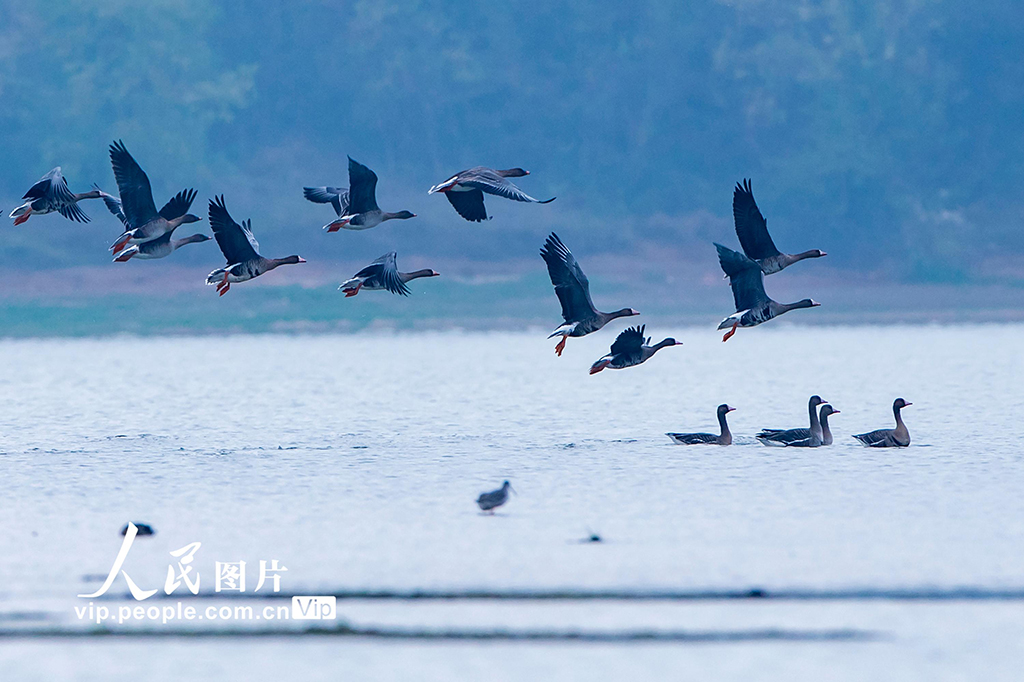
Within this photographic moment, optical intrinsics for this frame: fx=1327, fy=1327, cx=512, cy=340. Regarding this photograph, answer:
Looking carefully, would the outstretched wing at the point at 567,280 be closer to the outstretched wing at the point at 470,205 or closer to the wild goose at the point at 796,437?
the outstretched wing at the point at 470,205

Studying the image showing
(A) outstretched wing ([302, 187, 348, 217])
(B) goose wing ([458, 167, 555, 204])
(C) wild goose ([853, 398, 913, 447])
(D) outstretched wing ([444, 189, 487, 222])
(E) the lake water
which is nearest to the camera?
(E) the lake water

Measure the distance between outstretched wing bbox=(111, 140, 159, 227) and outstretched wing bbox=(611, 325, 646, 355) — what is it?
857cm

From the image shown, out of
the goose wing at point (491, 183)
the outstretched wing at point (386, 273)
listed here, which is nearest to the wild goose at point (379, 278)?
the outstretched wing at point (386, 273)

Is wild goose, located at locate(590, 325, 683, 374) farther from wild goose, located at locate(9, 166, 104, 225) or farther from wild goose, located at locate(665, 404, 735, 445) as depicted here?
wild goose, located at locate(9, 166, 104, 225)

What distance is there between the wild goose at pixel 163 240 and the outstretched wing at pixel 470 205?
431 cm

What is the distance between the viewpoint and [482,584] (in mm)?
14539

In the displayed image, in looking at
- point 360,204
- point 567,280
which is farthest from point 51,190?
point 567,280

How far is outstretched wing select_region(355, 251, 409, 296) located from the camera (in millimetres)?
21375

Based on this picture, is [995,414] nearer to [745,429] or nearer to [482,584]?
[745,429]

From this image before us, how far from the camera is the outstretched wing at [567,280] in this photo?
69.1 ft

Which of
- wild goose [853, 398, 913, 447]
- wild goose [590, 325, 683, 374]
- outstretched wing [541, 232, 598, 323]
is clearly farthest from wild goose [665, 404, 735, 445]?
outstretched wing [541, 232, 598, 323]

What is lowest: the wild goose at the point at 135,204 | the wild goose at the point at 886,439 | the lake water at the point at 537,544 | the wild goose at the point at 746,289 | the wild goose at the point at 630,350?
the lake water at the point at 537,544

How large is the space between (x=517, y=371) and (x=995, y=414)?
44.9m

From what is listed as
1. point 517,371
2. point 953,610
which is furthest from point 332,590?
point 517,371
